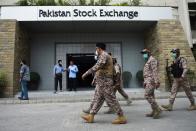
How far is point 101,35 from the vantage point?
1825 centimetres

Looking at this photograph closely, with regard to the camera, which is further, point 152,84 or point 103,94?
point 152,84

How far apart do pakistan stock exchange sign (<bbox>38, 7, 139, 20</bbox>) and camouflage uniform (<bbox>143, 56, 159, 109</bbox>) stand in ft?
26.9

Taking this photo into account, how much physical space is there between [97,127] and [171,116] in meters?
2.30

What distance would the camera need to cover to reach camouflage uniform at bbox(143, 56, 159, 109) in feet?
23.6

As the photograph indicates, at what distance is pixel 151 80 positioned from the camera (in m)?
7.29

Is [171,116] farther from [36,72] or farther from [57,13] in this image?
[36,72]

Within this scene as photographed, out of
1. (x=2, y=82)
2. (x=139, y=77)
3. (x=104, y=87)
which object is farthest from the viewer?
(x=139, y=77)

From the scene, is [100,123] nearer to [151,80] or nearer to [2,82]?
[151,80]

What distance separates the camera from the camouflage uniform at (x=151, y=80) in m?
7.20

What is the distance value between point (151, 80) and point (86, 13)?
28.5 feet

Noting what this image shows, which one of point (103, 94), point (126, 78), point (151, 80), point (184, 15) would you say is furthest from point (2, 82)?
point (184, 15)

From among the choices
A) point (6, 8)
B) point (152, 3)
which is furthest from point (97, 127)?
point (152, 3)

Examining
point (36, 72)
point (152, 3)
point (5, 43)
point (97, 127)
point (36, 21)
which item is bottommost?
point (97, 127)

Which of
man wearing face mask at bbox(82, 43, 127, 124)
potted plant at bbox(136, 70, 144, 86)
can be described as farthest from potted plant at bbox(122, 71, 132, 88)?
man wearing face mask at bbox(82, 43, 127, 124)
